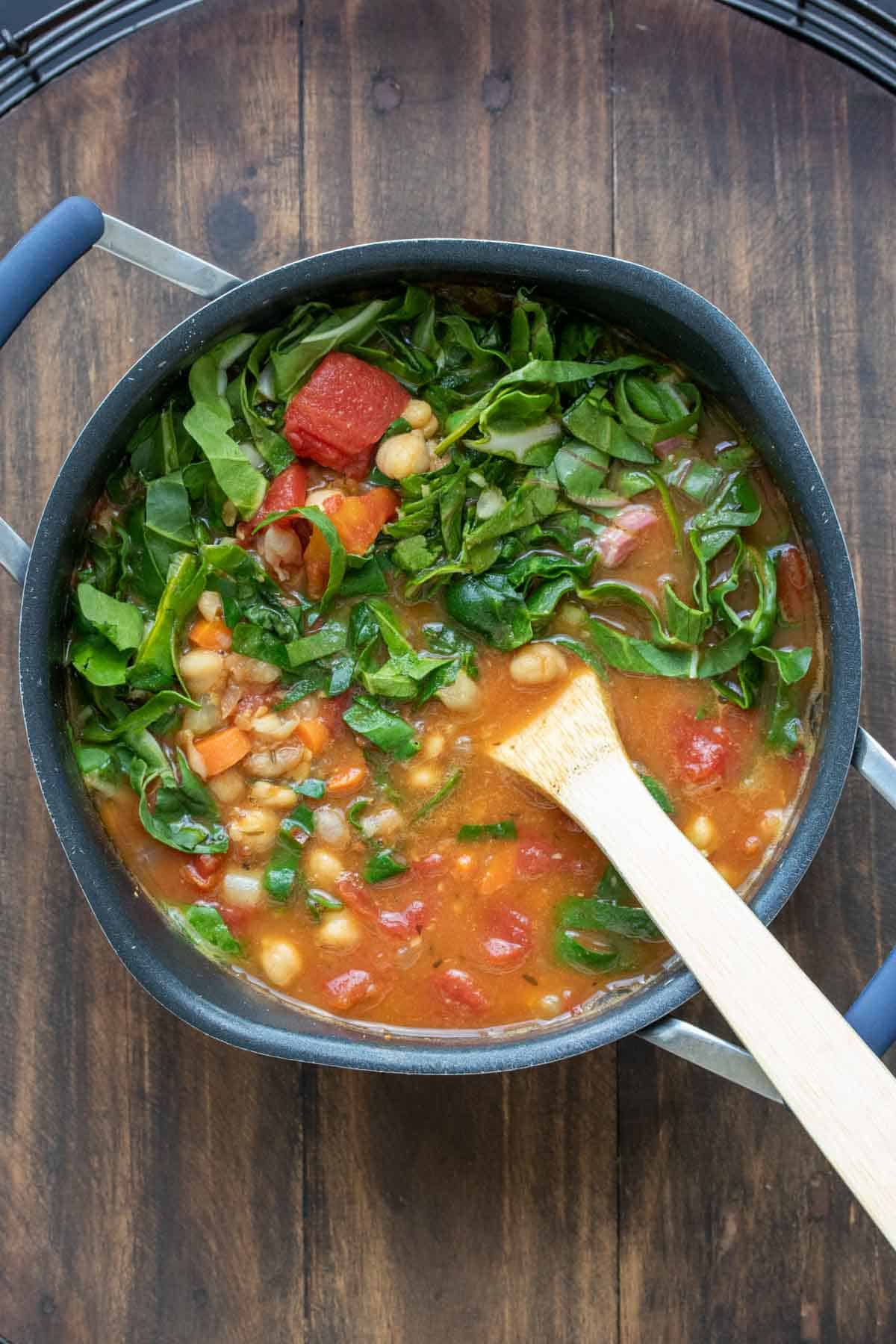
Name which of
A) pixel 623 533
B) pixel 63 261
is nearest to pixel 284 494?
pixel 63 261

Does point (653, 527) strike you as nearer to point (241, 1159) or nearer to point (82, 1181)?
point (241, 1159)

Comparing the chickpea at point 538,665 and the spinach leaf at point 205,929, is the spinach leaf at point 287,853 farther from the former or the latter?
the chickpea at point 538,665

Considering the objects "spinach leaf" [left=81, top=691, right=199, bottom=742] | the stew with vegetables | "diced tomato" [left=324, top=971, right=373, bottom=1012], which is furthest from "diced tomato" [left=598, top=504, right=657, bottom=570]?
"diced tomato" [left=324, top=971, right=373, bottom=1012]

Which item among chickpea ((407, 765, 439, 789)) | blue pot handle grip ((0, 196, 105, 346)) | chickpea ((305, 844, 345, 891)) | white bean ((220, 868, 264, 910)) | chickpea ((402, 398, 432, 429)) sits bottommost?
white bean ((220, 868, 264, 910))

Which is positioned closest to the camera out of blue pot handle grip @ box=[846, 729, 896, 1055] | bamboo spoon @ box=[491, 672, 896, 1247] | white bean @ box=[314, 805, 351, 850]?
bamboo spoon @ box=[491, 672, 896, 1247]

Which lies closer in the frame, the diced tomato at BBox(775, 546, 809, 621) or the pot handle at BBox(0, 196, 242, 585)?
the pot handle at BBox(0, 196, 242, 585)

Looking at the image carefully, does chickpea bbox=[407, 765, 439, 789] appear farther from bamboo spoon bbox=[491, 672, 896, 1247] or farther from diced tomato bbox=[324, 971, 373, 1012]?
diced tomato bbox=[324, 971, 373, 1012]

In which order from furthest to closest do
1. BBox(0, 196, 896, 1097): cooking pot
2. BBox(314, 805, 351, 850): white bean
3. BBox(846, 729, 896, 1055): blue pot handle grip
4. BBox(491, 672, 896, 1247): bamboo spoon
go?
BBox(314, 805, 351, 850): white bean
BBox(0, 196, 896, 1097): cooking pot
BBox(846, 729, 896, 1055): blue pot handle grip
BBox(491, 672, 896, 1247): bamboo spoon

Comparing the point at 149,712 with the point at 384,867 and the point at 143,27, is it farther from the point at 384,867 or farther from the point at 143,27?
the point at 143,27
